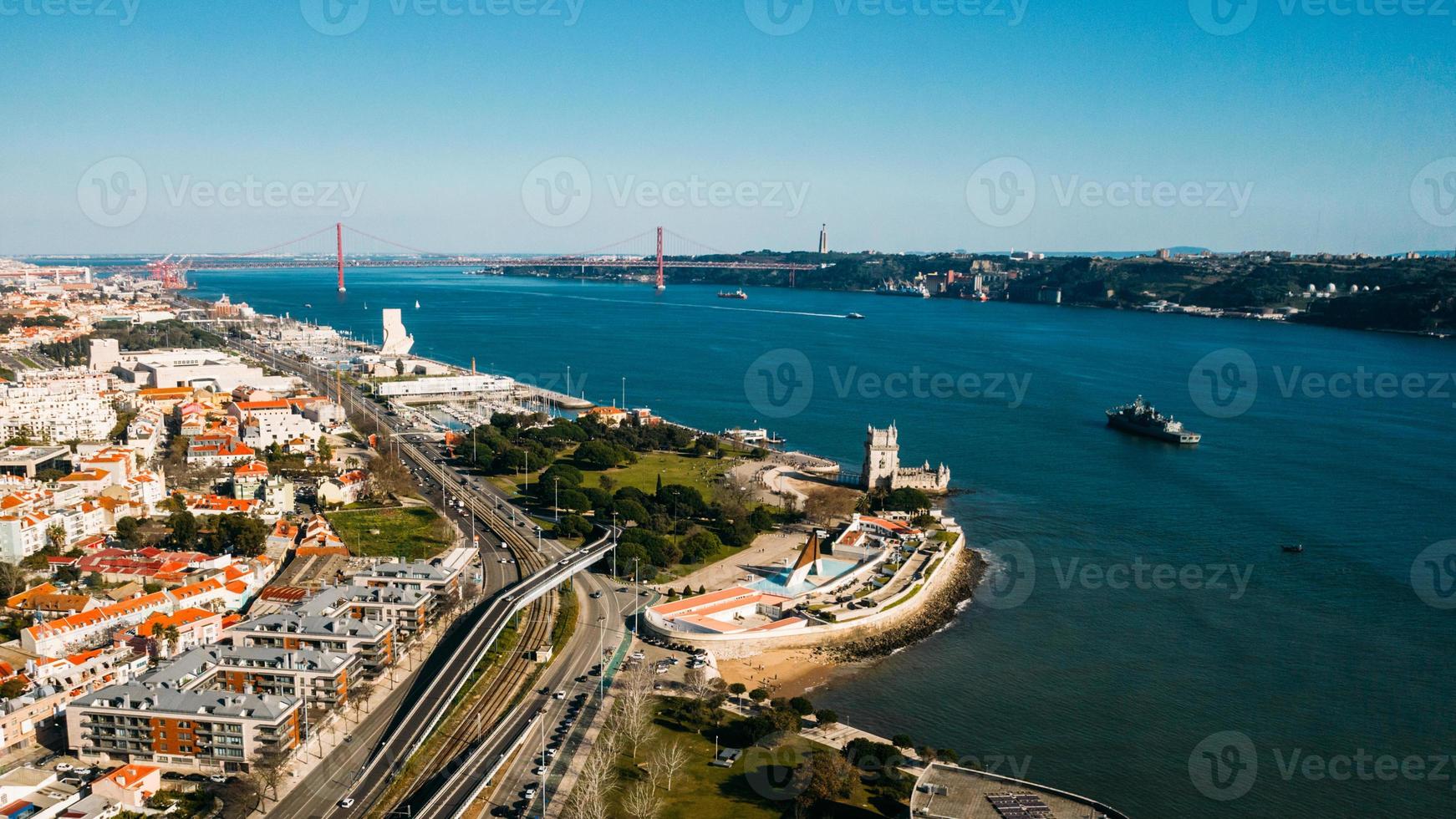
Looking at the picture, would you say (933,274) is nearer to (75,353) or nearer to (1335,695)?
(75,353)

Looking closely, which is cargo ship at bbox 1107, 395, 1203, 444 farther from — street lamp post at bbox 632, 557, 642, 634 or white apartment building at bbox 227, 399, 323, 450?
white apartment building at bbox 227, 399, 323, 450

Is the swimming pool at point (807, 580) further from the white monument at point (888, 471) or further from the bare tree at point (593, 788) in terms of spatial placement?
the bare tree at point (593, 788)

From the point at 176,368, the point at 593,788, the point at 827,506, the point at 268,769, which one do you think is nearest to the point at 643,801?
the point at 593,788

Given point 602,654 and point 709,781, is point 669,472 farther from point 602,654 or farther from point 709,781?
point 709,781

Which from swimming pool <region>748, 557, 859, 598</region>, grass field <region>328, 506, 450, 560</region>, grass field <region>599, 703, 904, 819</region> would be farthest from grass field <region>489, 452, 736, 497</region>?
grass field <region>599, 703, 904, 819</region>

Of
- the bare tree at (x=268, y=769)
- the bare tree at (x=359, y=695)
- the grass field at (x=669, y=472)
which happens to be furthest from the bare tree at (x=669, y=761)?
the grass field at (x=669, y=472)

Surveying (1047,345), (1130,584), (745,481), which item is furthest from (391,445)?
(1047,345)

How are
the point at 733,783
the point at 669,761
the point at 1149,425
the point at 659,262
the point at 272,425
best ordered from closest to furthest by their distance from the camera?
the point at 733,783 < the point at 669,761 < the point at 272,425 < the point at 1149,425 < the point at 659,262
